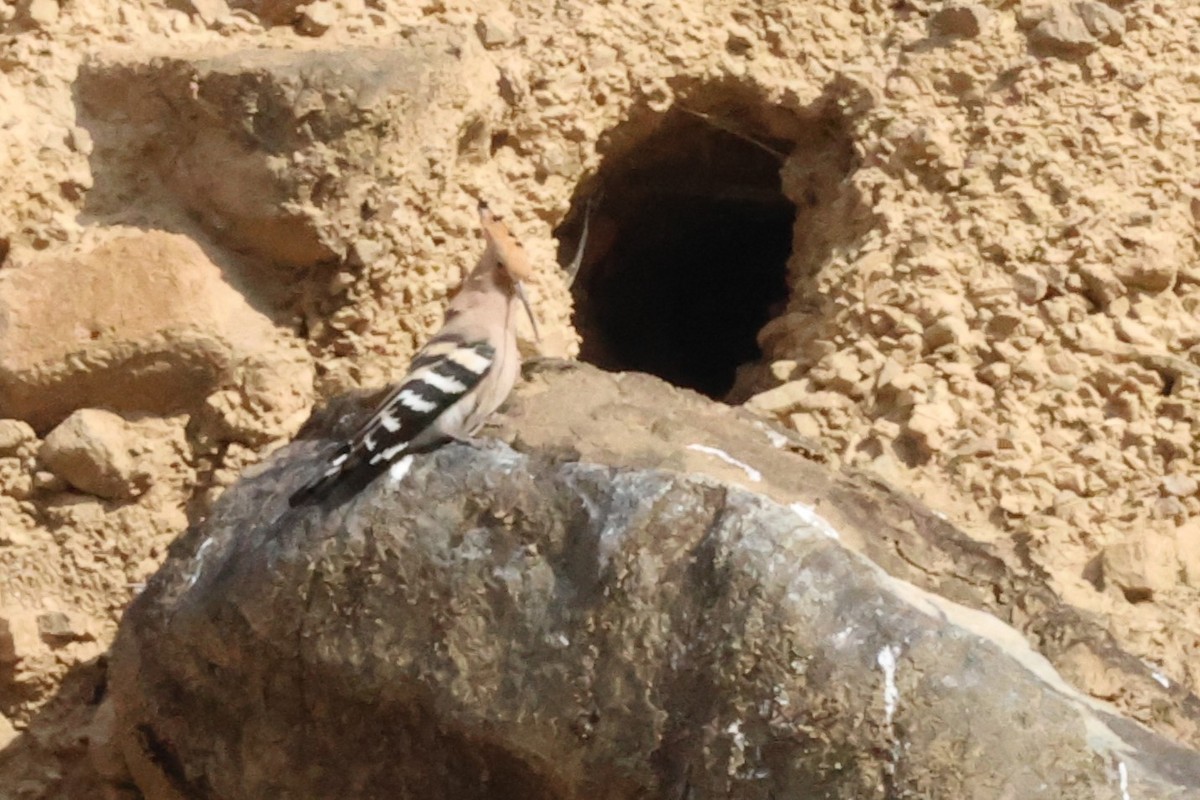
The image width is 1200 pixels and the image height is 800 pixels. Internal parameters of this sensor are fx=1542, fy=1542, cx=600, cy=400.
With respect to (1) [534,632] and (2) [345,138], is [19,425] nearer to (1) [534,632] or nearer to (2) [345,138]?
(2) [345,138]

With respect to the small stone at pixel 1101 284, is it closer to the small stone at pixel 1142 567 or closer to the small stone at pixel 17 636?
the small stone at pixel 1142 567

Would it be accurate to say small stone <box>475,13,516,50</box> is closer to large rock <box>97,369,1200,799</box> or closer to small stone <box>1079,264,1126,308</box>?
large rock <box>97,369,1200,799</box>

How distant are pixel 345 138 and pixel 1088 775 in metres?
1.72

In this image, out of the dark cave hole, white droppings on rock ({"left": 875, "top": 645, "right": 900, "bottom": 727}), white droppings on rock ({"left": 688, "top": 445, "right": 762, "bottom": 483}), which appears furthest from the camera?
the dark cave hole

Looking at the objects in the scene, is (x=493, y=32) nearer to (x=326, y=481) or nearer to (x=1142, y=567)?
(x=326, y=481)

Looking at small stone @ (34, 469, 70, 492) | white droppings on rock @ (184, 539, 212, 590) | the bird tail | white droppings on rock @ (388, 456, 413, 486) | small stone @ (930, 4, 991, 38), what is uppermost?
small stone @ (930, 4, 991, 38)

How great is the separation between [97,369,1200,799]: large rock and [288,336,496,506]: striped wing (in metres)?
0.04

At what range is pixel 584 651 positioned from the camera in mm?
1906

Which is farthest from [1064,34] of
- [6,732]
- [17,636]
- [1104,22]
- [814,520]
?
[6,732]

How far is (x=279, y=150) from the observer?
2795 mm

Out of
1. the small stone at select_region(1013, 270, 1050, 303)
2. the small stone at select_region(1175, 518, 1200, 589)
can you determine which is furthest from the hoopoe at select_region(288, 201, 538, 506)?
the small stone at select_region(1175, 518, 1200, 589)

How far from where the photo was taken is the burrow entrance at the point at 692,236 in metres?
3.32

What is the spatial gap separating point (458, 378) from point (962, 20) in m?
1.48

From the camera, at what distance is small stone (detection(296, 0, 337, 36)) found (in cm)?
296
